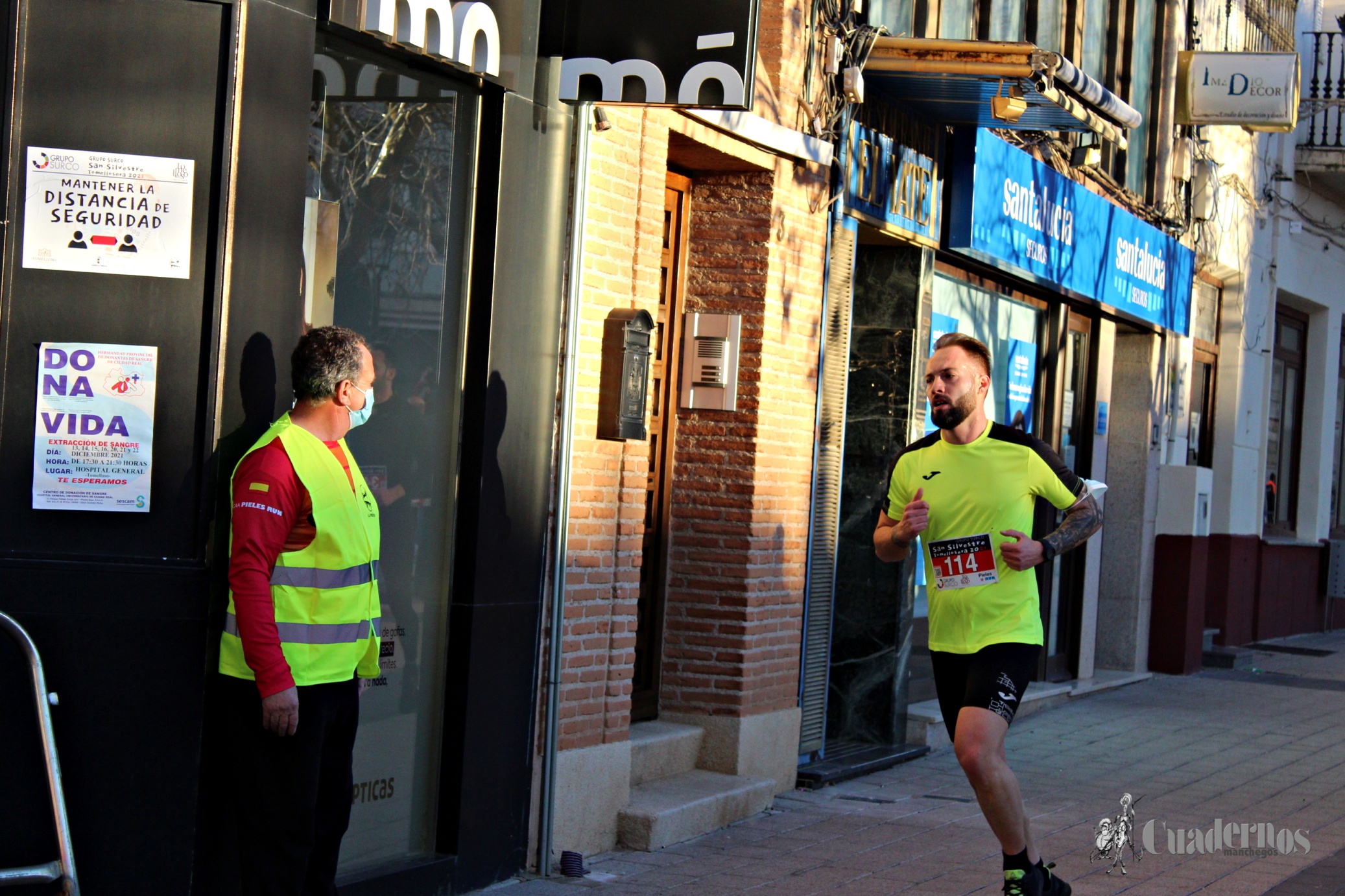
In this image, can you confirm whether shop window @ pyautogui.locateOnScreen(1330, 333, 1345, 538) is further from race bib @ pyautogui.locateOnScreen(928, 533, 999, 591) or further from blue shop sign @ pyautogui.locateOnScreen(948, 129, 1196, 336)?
race bib @ pyautogui.locateOnScreen(928, 533, 999, 591)

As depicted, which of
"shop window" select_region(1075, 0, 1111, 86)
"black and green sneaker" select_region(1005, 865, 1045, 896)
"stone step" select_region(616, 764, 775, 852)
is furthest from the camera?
"shop window" select_region(1075, 0, 1111, 86)

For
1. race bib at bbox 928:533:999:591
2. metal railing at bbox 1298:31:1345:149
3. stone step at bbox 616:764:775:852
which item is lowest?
stone step at bbox 616:764:775:852

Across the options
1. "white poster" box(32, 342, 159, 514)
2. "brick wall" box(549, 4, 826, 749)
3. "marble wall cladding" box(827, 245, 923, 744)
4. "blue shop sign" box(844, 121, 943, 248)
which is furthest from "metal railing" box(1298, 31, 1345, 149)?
"white poster" box(32, 342, 159, 514)

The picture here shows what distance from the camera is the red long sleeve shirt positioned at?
454 centimetres

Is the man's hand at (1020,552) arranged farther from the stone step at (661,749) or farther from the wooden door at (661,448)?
the wooden door at (661,448)

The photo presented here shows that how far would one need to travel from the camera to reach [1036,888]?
5680 mm

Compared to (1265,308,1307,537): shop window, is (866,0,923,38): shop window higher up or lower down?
higher up

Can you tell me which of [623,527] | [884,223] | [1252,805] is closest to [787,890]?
[623,527]

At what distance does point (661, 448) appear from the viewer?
8.50 meters

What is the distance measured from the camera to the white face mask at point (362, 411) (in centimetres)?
489

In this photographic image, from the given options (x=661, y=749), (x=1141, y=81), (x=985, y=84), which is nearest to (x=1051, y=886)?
(x=661, y=749)

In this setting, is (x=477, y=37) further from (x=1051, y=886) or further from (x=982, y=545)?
(x=1051, y=886)

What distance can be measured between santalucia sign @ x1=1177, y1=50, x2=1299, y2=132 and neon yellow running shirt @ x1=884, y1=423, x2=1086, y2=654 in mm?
9898

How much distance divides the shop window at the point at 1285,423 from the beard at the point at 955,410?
14606mm
